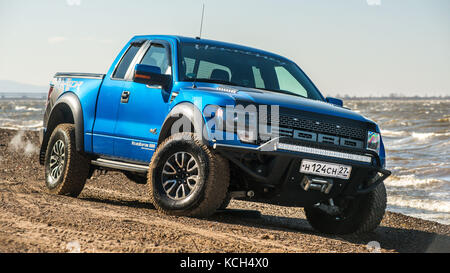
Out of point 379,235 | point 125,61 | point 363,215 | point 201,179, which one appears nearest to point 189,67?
point 125,61

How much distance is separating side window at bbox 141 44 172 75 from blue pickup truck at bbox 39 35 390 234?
0.01 meters

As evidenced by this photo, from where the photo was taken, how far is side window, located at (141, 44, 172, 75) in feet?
21.3

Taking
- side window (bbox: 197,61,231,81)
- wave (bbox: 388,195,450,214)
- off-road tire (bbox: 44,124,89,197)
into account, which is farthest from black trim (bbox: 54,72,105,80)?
wave (bbox: 388,195,450,214)

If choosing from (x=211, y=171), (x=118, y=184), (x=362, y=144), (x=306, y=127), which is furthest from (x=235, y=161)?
(x=118, y=184)

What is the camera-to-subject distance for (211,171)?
5453 millimetres

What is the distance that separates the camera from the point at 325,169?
5535mm

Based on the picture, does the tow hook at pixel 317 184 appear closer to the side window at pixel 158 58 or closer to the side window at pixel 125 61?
the side window at pixel 158 58

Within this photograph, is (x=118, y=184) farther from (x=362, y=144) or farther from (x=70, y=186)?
(x=362, y=144)

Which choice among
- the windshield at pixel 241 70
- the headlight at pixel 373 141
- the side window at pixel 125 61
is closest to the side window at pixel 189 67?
the windshield at pixel 241 70

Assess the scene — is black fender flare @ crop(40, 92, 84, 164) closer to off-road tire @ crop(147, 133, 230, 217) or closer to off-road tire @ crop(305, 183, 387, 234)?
off-road tire @ crop(147, 133, 230, 217)

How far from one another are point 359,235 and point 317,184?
4.05 feet

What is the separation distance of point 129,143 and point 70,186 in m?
1.23

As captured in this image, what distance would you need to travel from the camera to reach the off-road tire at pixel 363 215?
247 inches
